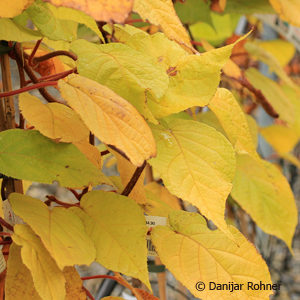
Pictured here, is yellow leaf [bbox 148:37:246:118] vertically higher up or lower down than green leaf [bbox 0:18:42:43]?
lower down

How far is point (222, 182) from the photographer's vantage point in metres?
0.36

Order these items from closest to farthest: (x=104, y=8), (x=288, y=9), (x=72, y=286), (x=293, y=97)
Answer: (x=104, y=8) < (x=72, y=286) < (x=288, y=9) < (x=293, y=97)

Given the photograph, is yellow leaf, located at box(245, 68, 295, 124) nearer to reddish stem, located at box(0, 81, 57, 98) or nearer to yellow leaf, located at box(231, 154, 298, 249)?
yellow leaf, located at box(231, 154, 298, 249)

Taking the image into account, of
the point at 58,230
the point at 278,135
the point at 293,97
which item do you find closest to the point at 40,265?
the point at 58,230

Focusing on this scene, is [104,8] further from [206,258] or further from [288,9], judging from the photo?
[288,9]

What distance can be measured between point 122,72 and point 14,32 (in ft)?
0.32

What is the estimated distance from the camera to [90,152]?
0.43 metres

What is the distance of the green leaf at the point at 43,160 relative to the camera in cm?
38

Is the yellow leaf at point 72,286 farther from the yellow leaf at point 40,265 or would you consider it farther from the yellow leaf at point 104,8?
the yellow leaf at point 104,8

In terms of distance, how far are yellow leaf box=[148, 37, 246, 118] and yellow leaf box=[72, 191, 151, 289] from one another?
3.2 inches

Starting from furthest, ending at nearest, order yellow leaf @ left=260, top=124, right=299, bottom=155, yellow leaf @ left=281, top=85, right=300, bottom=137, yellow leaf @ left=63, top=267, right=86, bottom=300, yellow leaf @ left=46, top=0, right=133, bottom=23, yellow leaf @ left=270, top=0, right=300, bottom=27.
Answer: yellow leaf @ left=260, top=124, right=299, bottom=155
yellow leaf @ left=281, top=85, right=300, bottom=137
yellow leaf @ left=270, top=0, right=300, bottom=27
yellow leaf @ left=63, top=267, right=86, bottom=300
yellow leaf @ left=46, top=0, right=133, bottom=23

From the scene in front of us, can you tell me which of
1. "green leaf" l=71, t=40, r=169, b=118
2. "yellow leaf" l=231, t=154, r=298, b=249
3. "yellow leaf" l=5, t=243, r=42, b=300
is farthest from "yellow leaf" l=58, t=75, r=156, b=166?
"yellow leaf" l=231, t=154, r=298, b=249

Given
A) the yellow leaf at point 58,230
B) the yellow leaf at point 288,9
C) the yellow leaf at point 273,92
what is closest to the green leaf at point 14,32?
the yellow leaf at point 58,230

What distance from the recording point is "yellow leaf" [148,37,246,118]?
0.37m
